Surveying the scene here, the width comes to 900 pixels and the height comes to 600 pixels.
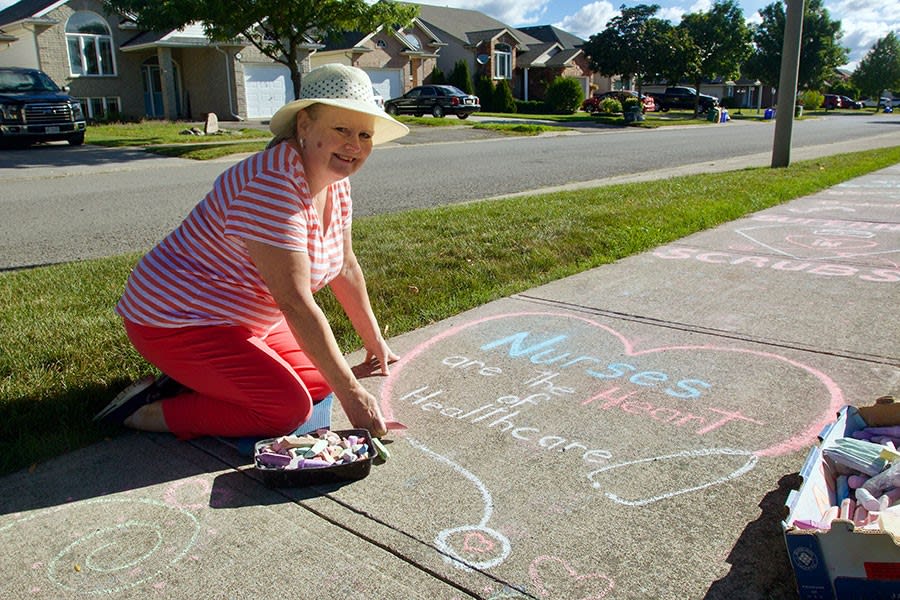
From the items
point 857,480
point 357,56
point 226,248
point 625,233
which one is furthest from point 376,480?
point 357,56

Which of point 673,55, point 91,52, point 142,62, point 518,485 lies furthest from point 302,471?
point 673,55

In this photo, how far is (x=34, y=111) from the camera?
18.5 metres

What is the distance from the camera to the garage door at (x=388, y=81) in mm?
40900

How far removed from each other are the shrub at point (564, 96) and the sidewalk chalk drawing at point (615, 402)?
41.2 metres

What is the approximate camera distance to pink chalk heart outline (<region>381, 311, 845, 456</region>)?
2937 millimetres

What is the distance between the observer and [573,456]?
9.39 feet

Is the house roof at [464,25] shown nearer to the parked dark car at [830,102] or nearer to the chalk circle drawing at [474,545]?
the parked dark car at [830,102]

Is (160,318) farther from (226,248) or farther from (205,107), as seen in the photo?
(205,107)

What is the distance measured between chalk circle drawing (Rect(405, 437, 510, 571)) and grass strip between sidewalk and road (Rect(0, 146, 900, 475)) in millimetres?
1576

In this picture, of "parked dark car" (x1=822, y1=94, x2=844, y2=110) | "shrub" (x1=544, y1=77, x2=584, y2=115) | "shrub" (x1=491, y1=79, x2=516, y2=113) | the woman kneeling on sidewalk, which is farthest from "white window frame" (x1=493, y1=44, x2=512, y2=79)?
the woman kneeling on sidewalk

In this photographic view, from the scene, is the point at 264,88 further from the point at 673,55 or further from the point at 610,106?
the point at 673,55

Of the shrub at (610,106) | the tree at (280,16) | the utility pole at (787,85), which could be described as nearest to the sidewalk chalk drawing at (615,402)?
the utility pole at (787,85)

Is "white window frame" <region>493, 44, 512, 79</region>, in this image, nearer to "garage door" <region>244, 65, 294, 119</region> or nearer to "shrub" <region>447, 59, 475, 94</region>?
"shrub" <region>447, 59, 475, 94</region>

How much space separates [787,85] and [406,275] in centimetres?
897
